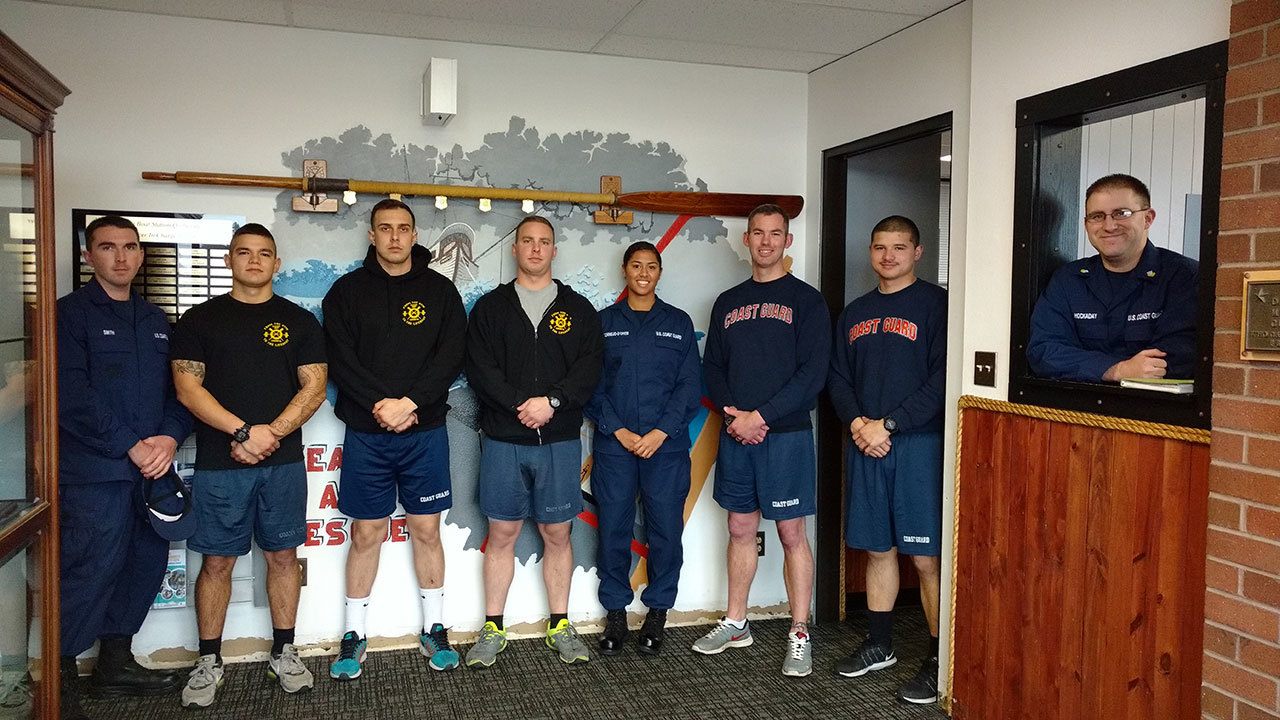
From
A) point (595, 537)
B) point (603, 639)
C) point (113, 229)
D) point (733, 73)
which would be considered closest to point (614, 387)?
point (595, 537)

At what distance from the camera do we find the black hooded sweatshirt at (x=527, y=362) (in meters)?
3.72

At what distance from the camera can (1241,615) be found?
221 centimetres

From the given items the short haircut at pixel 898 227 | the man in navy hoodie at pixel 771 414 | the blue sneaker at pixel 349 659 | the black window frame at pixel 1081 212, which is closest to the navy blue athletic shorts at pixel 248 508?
the blue sneaker at pixel 349 659

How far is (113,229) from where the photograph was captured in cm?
329

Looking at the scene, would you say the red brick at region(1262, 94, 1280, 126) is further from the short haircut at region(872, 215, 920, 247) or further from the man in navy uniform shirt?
the man in navy uniform shirt

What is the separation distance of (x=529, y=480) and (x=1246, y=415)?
2520mm

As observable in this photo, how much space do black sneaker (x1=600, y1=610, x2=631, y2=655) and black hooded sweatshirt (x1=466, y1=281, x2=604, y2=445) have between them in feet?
2.69

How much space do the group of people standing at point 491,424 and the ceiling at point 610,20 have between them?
76cm

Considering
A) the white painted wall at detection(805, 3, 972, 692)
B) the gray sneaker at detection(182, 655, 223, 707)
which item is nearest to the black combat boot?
the gray sneaker at detection(182, 655, 223, 707)

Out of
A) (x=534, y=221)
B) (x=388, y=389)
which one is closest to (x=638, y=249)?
(x=534, y=221)

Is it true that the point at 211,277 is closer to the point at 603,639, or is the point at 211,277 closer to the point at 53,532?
the point at 53,532

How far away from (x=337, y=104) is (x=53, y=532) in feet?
6.89

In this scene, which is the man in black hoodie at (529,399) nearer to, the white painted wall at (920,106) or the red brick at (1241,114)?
the white painted wall at (920,106)

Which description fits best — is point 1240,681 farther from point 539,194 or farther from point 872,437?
point 539,194
